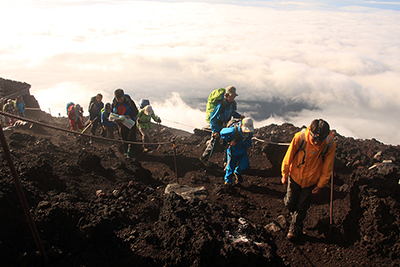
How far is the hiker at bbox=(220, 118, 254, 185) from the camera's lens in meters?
5.67

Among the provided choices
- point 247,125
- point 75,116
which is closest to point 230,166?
point 247,125

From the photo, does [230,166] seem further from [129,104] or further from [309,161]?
[129,104]

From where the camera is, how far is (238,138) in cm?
588

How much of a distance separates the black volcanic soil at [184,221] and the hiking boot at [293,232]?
0.35 ft

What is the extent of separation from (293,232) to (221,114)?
11.6ft

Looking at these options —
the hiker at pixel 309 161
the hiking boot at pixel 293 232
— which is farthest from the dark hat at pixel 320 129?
the hiking boot at pixel 293 232

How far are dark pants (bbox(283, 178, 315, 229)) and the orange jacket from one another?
0.43 feet

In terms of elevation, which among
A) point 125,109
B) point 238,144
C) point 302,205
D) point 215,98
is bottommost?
point 302,205

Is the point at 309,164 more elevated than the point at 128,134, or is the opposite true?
the point at 309,164

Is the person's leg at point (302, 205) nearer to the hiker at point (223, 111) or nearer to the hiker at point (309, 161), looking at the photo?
the hiker at point (309, 161)

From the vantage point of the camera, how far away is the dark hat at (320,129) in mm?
3779

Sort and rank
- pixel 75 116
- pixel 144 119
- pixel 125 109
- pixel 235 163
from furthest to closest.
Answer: pixel 75 116 → pixel 144 119 → pixel 125 109 → pixel 235 163

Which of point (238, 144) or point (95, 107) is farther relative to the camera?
point (95, 107)

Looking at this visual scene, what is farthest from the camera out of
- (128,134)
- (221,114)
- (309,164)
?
(128,134)
